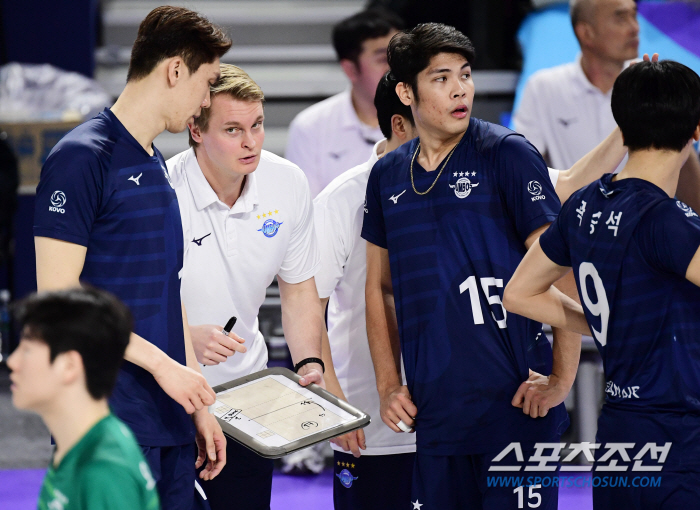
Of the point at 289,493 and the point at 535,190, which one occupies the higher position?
the point at 535,190

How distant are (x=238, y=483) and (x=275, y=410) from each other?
0.49 metres

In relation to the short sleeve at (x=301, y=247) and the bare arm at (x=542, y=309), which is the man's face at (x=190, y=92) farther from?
the bare arm at (x=542, y=309)

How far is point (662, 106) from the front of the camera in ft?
6.72

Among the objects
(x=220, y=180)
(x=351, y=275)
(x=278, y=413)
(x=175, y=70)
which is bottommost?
(x=278, y=413)

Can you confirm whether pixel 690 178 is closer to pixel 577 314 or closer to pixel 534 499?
pixel 577 314

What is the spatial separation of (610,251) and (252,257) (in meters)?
1.19

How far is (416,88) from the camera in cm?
267

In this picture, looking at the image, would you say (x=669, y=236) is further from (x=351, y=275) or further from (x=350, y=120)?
(x=350, y=120)

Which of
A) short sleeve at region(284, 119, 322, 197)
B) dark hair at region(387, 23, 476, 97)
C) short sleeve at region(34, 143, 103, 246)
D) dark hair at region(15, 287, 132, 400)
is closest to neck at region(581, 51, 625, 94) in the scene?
short sleeve at region(284, 119, 322, 197)

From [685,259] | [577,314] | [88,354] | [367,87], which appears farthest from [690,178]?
[367,87]

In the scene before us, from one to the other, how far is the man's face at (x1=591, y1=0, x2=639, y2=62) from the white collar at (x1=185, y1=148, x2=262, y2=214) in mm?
2534

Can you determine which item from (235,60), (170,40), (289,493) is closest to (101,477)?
(170,40)

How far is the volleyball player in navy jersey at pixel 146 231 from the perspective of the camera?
2145mm

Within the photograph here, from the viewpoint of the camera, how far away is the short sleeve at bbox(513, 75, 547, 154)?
16.2 feet
